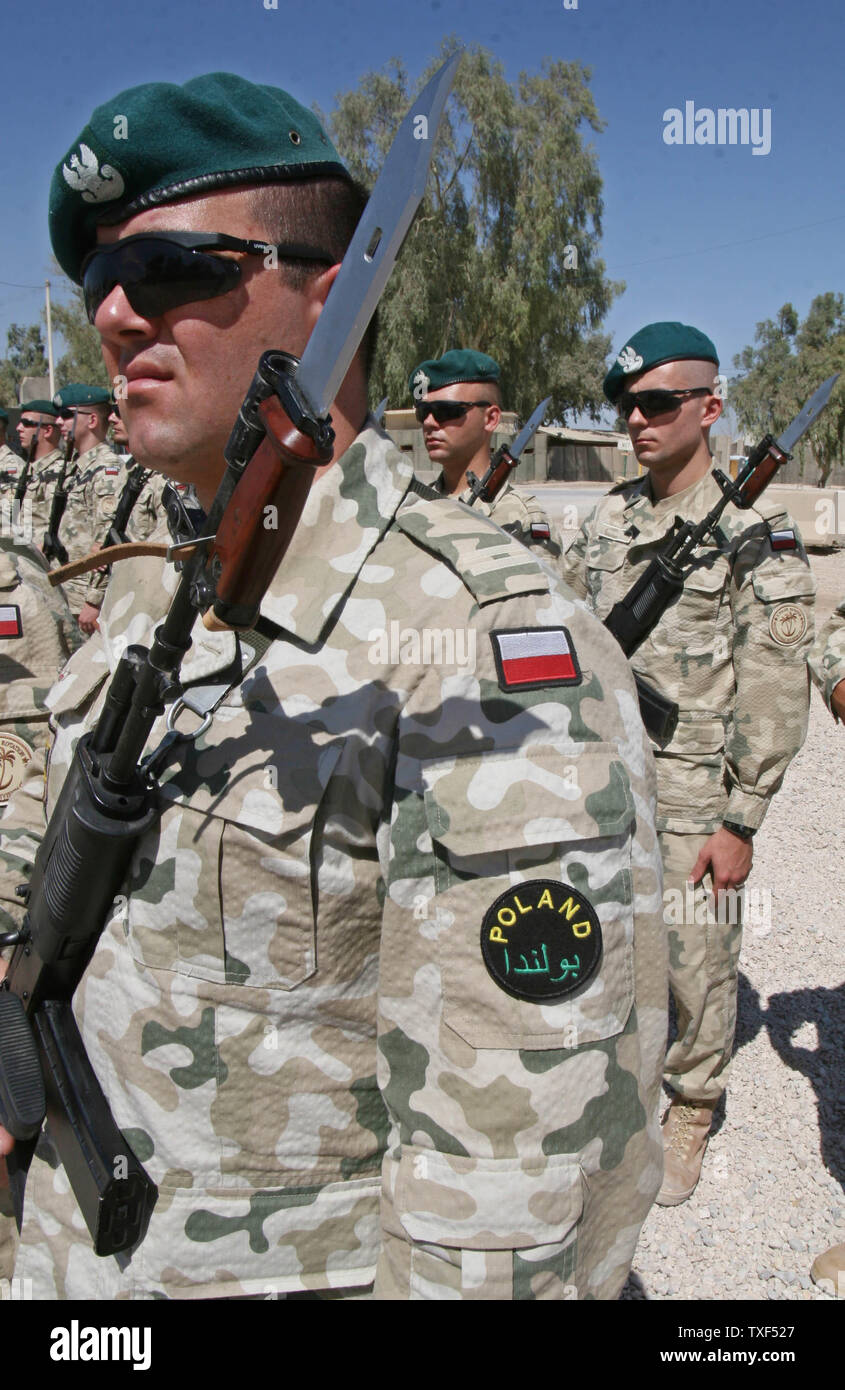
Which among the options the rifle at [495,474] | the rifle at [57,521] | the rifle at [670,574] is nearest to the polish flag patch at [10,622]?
the rifle at [670,574]

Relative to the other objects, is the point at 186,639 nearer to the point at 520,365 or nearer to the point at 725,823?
the point at 725,823

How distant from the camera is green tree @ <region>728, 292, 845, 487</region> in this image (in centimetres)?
3481

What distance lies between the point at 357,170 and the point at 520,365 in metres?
6.97

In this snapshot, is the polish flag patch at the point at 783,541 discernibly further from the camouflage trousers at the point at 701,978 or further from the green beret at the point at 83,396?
the green beret at the point at 83,396

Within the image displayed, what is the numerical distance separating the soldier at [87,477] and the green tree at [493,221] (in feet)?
60.1

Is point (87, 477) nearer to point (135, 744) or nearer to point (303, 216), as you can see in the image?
point (303, 216)

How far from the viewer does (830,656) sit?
9.03 ft

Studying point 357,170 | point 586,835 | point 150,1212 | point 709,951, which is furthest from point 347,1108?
point 357,170

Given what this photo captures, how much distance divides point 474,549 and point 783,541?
8.18 ft

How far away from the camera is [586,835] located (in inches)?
42.1

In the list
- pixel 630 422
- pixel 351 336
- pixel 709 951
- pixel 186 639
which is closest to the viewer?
pixel 351 336

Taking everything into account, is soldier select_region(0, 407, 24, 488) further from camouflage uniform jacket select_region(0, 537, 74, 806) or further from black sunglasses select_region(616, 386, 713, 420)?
black sunglasses select_region(616, 386, 713, 420)

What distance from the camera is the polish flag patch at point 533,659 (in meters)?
1.11
